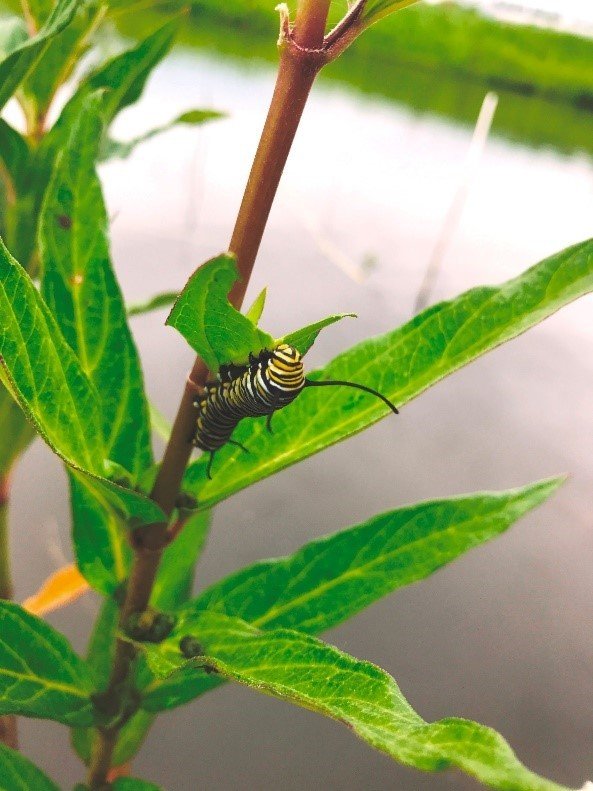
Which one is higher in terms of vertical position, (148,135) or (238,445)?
(148,135)

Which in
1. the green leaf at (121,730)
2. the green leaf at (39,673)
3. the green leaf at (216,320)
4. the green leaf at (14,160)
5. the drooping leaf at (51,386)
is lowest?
the green leaf at (121,730)

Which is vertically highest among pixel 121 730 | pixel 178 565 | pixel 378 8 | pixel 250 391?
pixel 378 8

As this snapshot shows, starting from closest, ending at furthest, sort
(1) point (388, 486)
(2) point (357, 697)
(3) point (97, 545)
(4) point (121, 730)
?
(2) point (357, 697) < (3) point (97, 545) < (4) point (121, 730) < (1) point (388, 486)

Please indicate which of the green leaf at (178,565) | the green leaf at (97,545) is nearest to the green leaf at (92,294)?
the green leaf at (97,545)

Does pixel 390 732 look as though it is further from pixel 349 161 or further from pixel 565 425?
pixel 349 161

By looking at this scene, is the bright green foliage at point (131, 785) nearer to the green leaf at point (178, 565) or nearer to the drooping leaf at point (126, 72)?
the green leaf at point (178, 565)

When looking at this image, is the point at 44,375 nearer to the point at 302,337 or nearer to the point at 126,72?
the point at 302,337

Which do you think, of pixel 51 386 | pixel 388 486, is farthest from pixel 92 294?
pixel 388 486

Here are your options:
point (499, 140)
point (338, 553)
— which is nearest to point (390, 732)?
point (338, 553)
